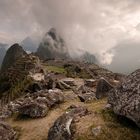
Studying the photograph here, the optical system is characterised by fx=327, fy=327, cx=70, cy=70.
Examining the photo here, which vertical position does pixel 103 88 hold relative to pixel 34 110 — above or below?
above

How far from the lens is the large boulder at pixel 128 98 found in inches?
1038

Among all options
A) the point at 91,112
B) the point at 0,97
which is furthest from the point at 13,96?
the point at 91,112

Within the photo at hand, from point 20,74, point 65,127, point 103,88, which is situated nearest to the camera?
point 65,127

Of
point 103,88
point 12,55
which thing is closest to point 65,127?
point 103,88

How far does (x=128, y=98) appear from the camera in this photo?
27875mm

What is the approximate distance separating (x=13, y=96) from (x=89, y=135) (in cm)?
4333

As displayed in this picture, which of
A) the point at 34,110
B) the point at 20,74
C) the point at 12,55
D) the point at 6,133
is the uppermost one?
the point at 12,55

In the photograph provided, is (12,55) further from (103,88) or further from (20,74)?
(103,88)

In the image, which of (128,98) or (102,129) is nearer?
(102,129)

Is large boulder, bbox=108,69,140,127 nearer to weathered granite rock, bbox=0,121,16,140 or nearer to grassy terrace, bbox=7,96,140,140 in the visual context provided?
grassy terrace, bbox=7,96,140,140

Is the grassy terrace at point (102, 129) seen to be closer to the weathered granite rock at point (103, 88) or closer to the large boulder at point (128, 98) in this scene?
the large boulder at point (128, 98)

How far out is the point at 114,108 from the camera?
2942cm

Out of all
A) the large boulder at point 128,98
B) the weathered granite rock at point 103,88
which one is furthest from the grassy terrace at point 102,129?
the weathered granite rock at point 103,88

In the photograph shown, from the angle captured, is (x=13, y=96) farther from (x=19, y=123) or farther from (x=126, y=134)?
(x=126, y=134)
